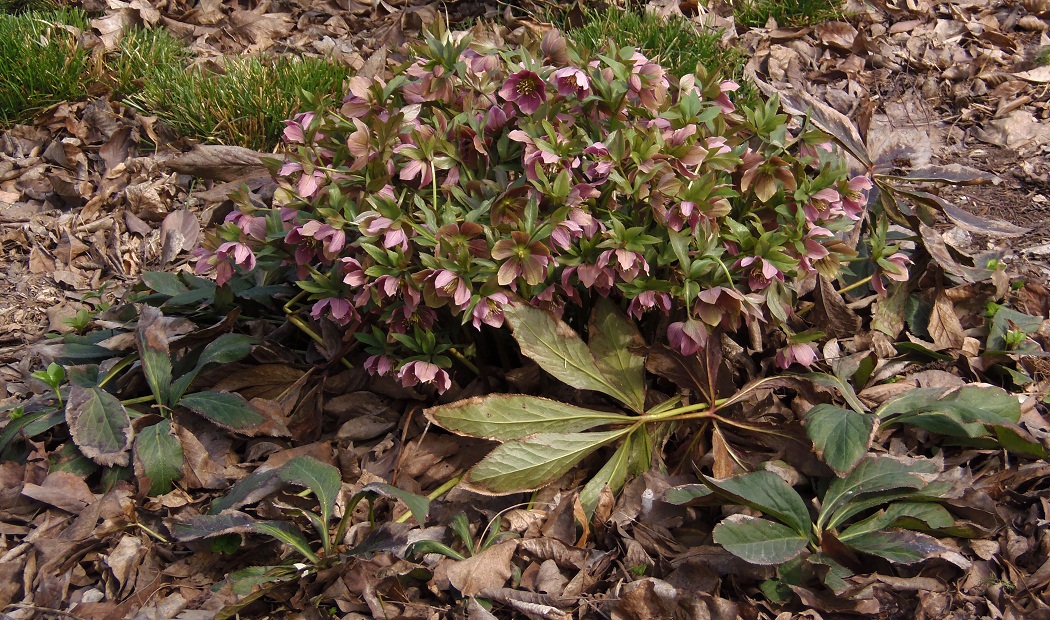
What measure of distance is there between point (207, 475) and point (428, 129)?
96 cm

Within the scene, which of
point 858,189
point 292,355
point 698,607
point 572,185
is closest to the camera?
point 698,607

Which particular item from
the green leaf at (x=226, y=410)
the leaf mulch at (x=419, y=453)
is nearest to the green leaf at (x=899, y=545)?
the leaf mulch at (x=419, y=453)

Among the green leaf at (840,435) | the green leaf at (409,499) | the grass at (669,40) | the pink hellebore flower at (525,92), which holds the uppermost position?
the pink hellebore flower at (525,92)

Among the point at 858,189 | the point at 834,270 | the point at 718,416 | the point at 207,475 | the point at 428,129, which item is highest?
the point at 428,129

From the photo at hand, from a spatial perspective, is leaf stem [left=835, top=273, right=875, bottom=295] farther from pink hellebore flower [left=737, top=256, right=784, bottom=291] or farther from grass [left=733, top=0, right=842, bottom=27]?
grass [left=733, top=0, right=842, bottom=27]

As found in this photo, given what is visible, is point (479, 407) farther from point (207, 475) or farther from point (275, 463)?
point (207, 475)

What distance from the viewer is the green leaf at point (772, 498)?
1592mm

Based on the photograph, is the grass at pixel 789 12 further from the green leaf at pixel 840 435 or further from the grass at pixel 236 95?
A: the green leaf at pixel 840 435

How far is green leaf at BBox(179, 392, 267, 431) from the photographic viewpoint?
6.35ft

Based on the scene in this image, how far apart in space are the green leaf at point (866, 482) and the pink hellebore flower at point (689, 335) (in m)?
0.39

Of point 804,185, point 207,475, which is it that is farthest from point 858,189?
point 207,475

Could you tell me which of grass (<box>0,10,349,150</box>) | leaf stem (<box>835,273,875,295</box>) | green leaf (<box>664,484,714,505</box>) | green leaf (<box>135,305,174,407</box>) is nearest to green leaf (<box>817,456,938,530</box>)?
green leaf (<box>664,484,714,505</box>)

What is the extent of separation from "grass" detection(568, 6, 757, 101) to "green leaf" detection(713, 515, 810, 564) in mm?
1711

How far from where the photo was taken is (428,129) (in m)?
1.75
